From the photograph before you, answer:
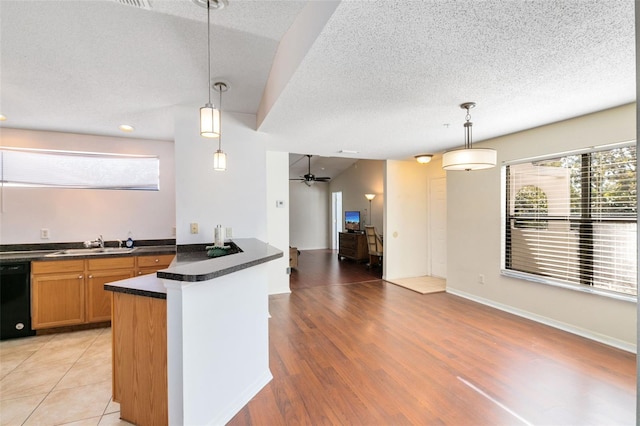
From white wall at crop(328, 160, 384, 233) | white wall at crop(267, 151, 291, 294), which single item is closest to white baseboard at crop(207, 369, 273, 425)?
white wall at crop(267, 151, 291, 294)

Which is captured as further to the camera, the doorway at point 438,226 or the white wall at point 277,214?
the doorway at point 438,226

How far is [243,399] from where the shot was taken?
1.96 meters

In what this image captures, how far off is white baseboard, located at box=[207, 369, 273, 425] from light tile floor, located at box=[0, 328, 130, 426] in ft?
2.20

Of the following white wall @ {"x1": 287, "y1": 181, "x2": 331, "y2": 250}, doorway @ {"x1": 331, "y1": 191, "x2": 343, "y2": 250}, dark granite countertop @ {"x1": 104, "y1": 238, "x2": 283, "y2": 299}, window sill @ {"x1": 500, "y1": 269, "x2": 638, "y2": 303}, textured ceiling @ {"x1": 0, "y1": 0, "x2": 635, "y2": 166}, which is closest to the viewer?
dark granite countertop @ {"x1": 104, "y1": 238, "x2": 283, "y2": 299}

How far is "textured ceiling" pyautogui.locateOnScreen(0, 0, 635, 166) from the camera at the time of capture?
149cm

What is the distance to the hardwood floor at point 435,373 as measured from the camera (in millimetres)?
1860

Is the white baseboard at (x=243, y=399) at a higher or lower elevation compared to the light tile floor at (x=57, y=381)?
higher

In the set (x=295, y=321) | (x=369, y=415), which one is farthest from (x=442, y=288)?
(x=369, y=415)

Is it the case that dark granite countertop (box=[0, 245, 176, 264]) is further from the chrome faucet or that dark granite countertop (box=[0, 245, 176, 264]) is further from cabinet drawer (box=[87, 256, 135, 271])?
the chrome faucet

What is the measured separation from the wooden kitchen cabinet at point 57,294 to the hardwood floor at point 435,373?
7.81ft

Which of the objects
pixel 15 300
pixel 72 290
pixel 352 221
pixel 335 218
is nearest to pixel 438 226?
pixel 352 221

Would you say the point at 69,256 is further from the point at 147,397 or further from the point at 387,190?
the point at 387,190

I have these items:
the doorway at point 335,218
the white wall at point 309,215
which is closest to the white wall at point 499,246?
the doorway at point 335,218

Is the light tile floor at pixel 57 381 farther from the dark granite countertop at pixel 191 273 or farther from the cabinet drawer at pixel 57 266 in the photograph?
the dark granite countertop at pixel 191 273
